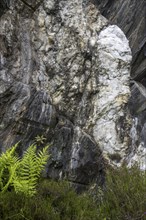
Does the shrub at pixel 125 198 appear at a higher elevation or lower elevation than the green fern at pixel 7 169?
higher

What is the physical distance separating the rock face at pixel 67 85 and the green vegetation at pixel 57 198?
3.88 ft

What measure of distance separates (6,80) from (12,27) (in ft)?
4.53

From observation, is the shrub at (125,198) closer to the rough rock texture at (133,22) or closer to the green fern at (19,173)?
the green fern at (19,173)

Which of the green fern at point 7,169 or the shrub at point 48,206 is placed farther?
the green fern at point 7,169

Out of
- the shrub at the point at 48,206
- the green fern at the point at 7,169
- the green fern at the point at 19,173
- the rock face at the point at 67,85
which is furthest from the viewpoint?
the rock face at the point at 67,85

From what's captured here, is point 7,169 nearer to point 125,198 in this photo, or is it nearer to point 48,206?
point 48,206

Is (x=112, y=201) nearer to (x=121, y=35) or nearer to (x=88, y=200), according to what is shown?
(x=88, y=200)

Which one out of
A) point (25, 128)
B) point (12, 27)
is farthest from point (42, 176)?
point (12, 27)

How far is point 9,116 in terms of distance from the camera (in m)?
6.45

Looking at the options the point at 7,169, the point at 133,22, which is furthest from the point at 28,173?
the point at 133,22

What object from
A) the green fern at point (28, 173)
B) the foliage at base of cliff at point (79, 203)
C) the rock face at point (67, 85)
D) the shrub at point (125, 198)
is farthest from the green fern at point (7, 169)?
the shrub at point (125, 198)

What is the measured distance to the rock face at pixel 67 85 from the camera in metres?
6.66

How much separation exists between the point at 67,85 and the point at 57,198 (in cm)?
332

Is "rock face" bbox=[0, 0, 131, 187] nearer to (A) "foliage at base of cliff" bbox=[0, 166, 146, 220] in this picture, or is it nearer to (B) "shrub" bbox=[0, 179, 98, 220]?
(A) "foliage at base of cliff" bbox=[0, 166, 146, 220]
